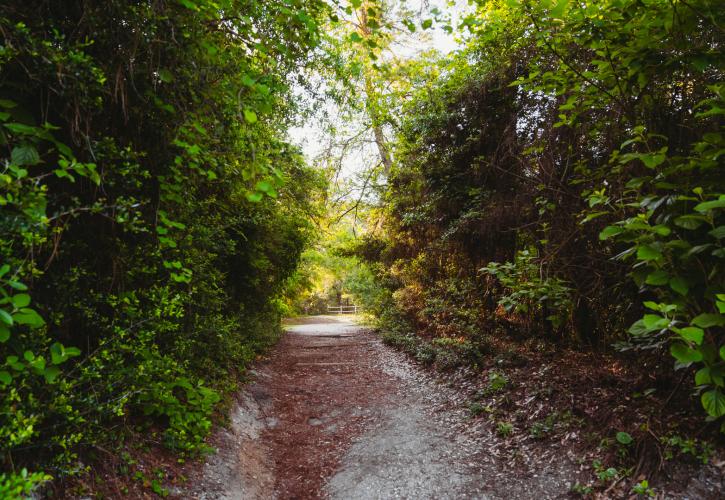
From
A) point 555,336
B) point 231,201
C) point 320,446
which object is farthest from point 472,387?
point 231,201

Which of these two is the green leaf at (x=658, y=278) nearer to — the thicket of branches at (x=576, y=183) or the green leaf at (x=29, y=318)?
the thicket of branches at (x=576, y=183)

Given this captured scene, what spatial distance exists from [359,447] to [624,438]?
307cm

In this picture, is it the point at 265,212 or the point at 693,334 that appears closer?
the point at 693,334

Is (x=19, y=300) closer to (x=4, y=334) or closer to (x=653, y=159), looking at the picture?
(x=4, y=334)

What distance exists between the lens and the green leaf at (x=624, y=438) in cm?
328

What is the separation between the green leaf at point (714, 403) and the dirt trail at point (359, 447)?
1486 mm

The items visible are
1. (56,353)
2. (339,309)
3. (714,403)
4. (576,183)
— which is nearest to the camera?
(56,353)

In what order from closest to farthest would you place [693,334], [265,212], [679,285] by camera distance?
[693,334] → [679,285] → [265,212]

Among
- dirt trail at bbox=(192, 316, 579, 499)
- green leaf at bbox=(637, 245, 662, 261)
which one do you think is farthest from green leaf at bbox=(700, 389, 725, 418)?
dirt trail at bbox=(192, 316, 579, 499)

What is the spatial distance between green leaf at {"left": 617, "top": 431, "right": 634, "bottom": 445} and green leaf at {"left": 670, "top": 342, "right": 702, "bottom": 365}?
4.54ft

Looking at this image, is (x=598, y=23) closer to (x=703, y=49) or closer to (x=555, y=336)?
(x=703, y=49)

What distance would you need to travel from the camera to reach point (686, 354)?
2.31 metres

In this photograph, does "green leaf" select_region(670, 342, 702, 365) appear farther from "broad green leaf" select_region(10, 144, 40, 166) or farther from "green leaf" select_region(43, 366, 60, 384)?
"broad green leaf" select_region(10, 144, 40, 166)

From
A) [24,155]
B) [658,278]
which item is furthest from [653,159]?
[24,155]
